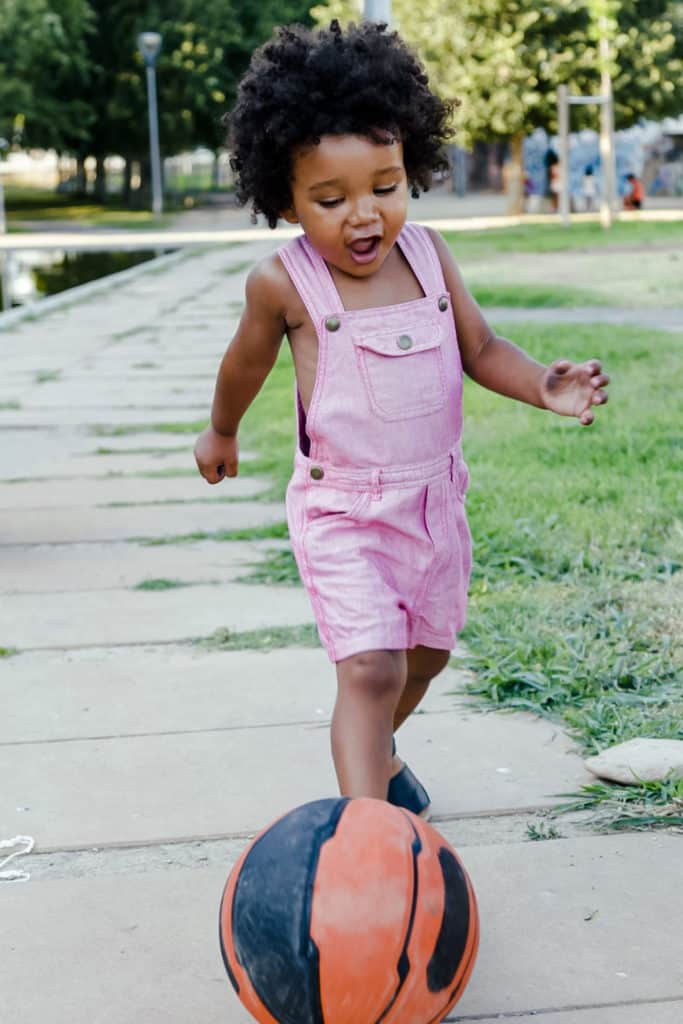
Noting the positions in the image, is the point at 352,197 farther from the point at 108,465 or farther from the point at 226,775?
the point at 108,465

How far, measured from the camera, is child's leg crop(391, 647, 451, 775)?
9.68 feet

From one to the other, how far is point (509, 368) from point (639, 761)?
0.90 meters

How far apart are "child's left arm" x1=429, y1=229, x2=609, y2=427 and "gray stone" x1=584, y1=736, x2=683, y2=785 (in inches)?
31.8

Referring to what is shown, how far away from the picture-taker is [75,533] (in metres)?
5.70

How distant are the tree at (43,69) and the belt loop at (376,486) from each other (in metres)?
33.8

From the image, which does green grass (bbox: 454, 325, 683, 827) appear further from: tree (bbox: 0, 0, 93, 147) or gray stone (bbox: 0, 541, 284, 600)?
tree (bbox: 0, 0, 93, 147)

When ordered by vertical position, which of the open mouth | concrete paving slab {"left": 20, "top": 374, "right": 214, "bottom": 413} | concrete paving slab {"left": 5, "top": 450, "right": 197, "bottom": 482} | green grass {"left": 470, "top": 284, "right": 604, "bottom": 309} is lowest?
concrete paving slab {"left": 20, "top": 374, "right": 214, "bottom": 413}

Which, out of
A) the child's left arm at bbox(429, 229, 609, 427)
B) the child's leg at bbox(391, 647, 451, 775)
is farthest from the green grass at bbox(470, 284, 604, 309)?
the child's leg at bbox(391, 647, 451, 775)

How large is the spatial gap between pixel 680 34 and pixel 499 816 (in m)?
29.9

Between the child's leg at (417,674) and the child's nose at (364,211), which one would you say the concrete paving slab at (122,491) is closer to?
the child's leg at (417,674)

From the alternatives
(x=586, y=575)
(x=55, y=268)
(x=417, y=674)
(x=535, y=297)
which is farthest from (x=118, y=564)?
(x=55, y=268)

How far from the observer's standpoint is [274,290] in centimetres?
278

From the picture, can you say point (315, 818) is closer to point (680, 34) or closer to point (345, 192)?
point (345, 192)

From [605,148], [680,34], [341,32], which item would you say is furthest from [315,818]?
[680,34]
